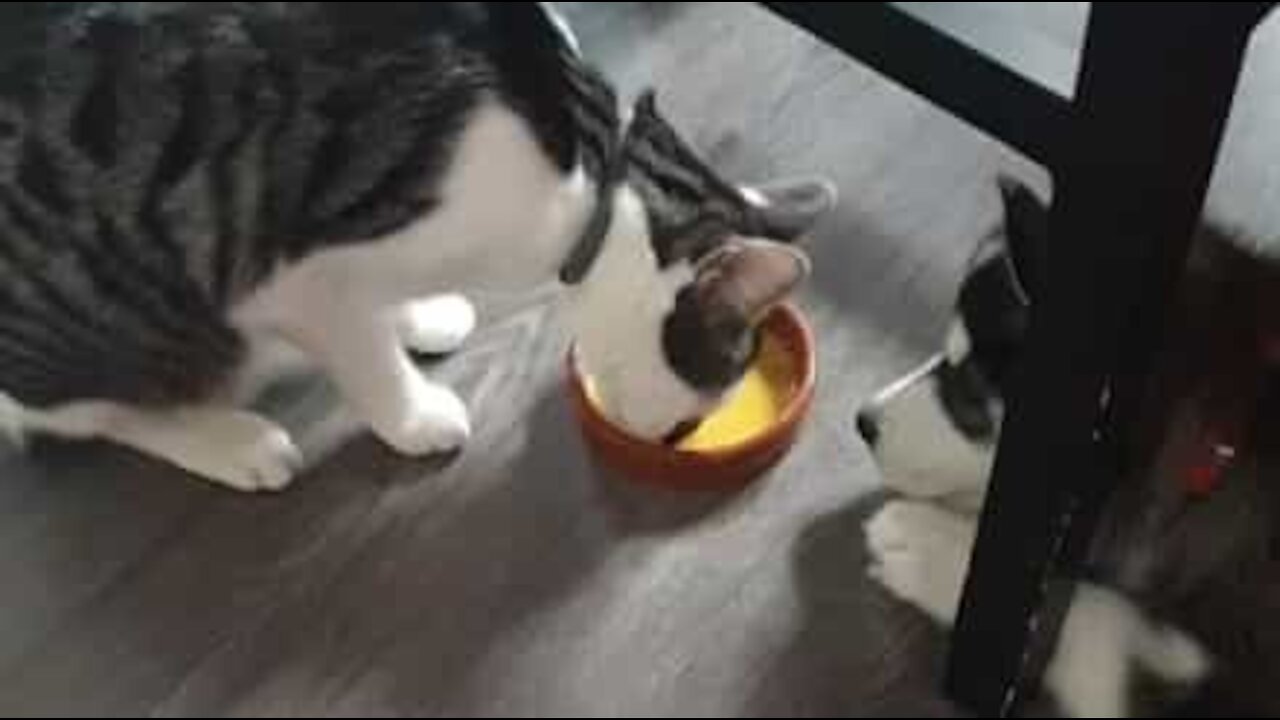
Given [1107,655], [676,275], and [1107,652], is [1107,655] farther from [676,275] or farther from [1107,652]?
[676,275]

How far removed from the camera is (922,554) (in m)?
1.46

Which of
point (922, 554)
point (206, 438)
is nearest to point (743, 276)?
point (922, 554)

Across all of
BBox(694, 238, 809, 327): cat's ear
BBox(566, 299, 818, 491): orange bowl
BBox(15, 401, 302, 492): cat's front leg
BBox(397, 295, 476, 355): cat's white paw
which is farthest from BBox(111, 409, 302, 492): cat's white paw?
BBox(694, 238, 809, 327): cat's ear

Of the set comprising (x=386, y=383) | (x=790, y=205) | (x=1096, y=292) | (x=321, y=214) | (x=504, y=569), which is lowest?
(x=504, y=569)

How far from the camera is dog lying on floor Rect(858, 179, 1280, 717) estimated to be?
1236 millimetres

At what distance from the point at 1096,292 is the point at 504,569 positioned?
667 millimetres

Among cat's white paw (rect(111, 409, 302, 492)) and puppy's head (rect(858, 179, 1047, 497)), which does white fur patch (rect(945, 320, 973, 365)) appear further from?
cat's white paw (rect(111, 409, 302, 492))

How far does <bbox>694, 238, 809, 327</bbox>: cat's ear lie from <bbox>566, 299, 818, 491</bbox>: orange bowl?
A: 0.15 meters

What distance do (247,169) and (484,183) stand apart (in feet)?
0.56

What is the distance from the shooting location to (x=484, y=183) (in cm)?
131

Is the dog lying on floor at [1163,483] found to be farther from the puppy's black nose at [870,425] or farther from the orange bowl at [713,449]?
the orange bowl at [713,449]

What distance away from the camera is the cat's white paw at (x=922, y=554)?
1450 mm

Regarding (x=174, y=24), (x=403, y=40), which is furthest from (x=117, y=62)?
(x=403, y=40)

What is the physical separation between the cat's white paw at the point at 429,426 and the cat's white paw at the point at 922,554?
0.37 metres
